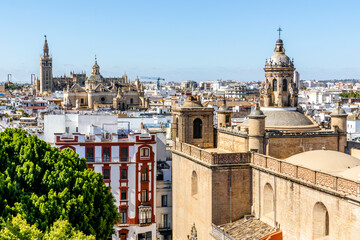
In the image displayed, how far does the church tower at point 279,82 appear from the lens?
2852 centimetres

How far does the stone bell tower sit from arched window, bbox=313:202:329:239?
1190 centimetres

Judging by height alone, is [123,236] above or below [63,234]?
below

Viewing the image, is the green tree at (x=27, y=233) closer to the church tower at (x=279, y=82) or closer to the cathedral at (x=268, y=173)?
the cathedral at (x=268, y=173)

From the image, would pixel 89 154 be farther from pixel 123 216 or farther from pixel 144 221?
pixel 144 221

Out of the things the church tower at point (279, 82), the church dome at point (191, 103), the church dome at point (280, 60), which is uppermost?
the church dome at point (280, 60)

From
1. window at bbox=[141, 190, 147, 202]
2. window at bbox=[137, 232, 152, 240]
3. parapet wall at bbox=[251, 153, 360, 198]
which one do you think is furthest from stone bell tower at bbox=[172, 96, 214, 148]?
parapet wall at bbox=[251, 153, 360, 198]

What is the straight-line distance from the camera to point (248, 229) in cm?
2458

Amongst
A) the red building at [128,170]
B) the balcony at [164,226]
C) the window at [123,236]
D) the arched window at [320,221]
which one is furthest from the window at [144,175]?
the arched window at [320,221]

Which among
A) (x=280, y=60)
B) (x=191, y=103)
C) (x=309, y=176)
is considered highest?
(x=280, y=60)

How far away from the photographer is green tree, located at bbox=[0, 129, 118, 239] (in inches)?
720

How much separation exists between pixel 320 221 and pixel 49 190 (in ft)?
34.5

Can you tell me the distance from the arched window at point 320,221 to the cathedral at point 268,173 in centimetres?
4

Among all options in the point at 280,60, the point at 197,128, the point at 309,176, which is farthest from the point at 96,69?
the point at 309,176

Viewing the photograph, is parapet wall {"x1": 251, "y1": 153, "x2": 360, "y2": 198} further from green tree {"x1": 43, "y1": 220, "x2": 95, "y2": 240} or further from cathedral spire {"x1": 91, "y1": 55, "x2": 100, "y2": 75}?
cathedral spire {"x1": 91, "y1": 55, "x2": 100, "y2": 75}
